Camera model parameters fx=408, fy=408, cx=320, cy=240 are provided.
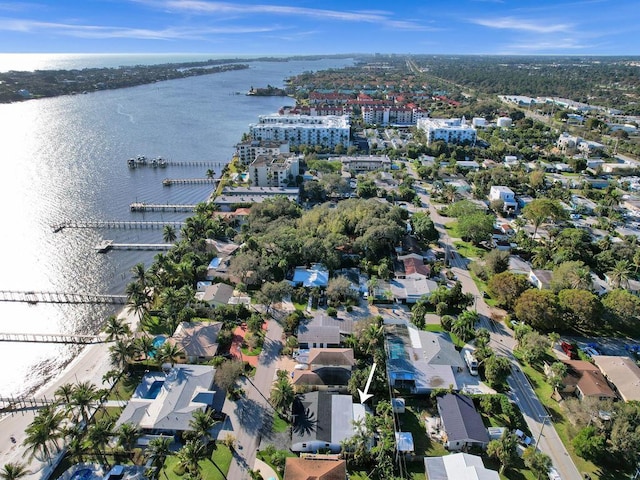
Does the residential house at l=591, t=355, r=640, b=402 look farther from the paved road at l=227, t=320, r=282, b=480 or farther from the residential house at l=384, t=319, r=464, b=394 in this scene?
the paved road at l=227, t=320, r=282, b=480

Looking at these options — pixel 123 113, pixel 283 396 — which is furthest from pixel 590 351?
pixel 123 113

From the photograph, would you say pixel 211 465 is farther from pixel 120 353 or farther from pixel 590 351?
pixel 590 351

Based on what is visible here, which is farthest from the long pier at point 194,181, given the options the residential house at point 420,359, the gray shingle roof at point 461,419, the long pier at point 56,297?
the gray shingle roof at point 461,419

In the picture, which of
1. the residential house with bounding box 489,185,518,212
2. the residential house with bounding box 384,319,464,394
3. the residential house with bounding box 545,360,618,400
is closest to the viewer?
the residential house with bounding box 545,360,618,400

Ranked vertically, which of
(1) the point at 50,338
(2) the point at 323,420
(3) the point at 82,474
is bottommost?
(1) the point at 50,338

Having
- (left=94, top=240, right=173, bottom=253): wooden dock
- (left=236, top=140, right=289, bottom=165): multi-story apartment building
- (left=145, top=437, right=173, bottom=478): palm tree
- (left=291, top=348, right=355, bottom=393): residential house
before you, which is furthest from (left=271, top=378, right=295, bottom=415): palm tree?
(left=236, top=140, right=289, bottom=165): multi-story apartment building

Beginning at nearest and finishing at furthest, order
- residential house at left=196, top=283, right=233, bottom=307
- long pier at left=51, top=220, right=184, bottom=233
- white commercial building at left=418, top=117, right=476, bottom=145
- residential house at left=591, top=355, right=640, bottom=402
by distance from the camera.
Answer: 1. residential house at left=591, top=355, right=640, bottom=402
2. residential house at left=196, top=283, right=233, bottom=307
3. long pier at left=51, top=220, right=184, bottom=233
4. white commercial building at left=418, top=117, right=476, bottom=145

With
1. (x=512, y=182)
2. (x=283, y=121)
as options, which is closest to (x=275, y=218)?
(x=512, y=182)
